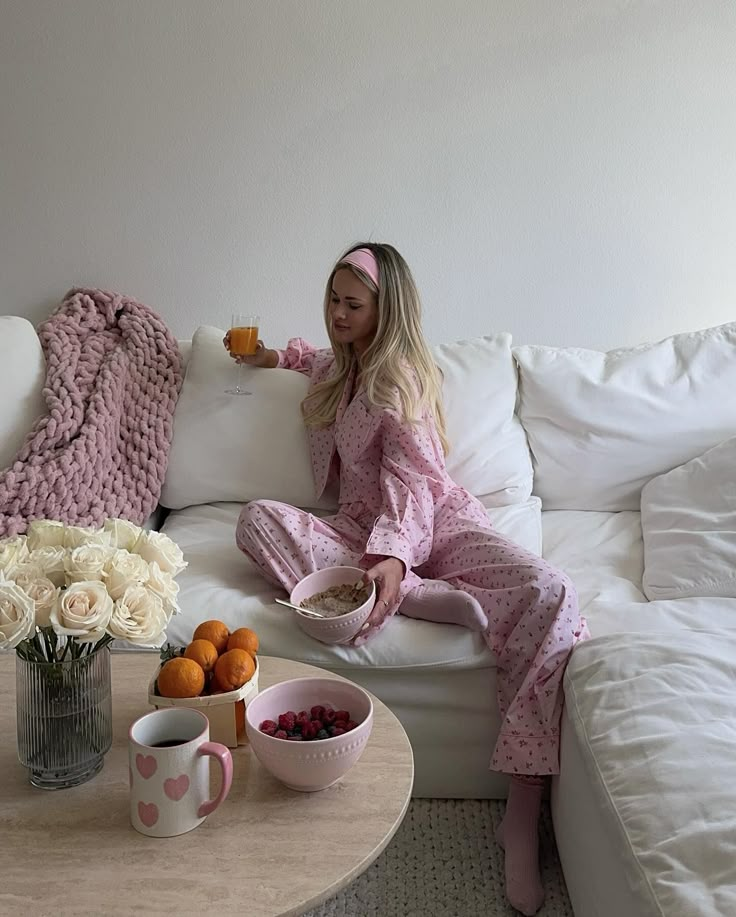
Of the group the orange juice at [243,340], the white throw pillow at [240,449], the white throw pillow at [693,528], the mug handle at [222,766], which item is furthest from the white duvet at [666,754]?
the orange juice at [243,340]

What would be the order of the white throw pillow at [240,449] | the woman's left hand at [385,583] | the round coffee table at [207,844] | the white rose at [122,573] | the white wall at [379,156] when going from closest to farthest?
the round coffee table at [207,844] → the white rose at [122,573] → the woman's left hand at [385,583] → the white throw pillow at [240,449] → the white wall at [379,156]

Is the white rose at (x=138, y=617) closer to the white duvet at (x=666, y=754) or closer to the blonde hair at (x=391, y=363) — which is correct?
the white duvet at (x=666, y=754)

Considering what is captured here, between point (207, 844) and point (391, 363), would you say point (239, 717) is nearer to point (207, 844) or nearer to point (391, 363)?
point (207, 844)

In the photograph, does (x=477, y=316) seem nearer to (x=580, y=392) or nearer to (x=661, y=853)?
(x=580, y=392)

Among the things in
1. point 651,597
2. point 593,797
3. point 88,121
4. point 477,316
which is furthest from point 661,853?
point 88,121

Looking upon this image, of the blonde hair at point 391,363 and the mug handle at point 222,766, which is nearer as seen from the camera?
the mug handle at point 222,766

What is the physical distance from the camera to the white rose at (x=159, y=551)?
1.03m

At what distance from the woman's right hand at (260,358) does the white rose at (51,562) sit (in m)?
1.17

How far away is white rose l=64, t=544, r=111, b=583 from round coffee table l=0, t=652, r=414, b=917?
10.5 inches

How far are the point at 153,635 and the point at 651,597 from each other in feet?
3.91

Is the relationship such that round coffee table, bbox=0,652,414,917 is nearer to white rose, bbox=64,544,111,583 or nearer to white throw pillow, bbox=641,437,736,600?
white rose, bbox=64,544,111,583

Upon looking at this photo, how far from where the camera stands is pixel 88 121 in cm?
229

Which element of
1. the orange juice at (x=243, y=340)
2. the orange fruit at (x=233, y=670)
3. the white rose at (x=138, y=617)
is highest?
the orange juice at (x=243, y=340)

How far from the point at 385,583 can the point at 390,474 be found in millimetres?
324
